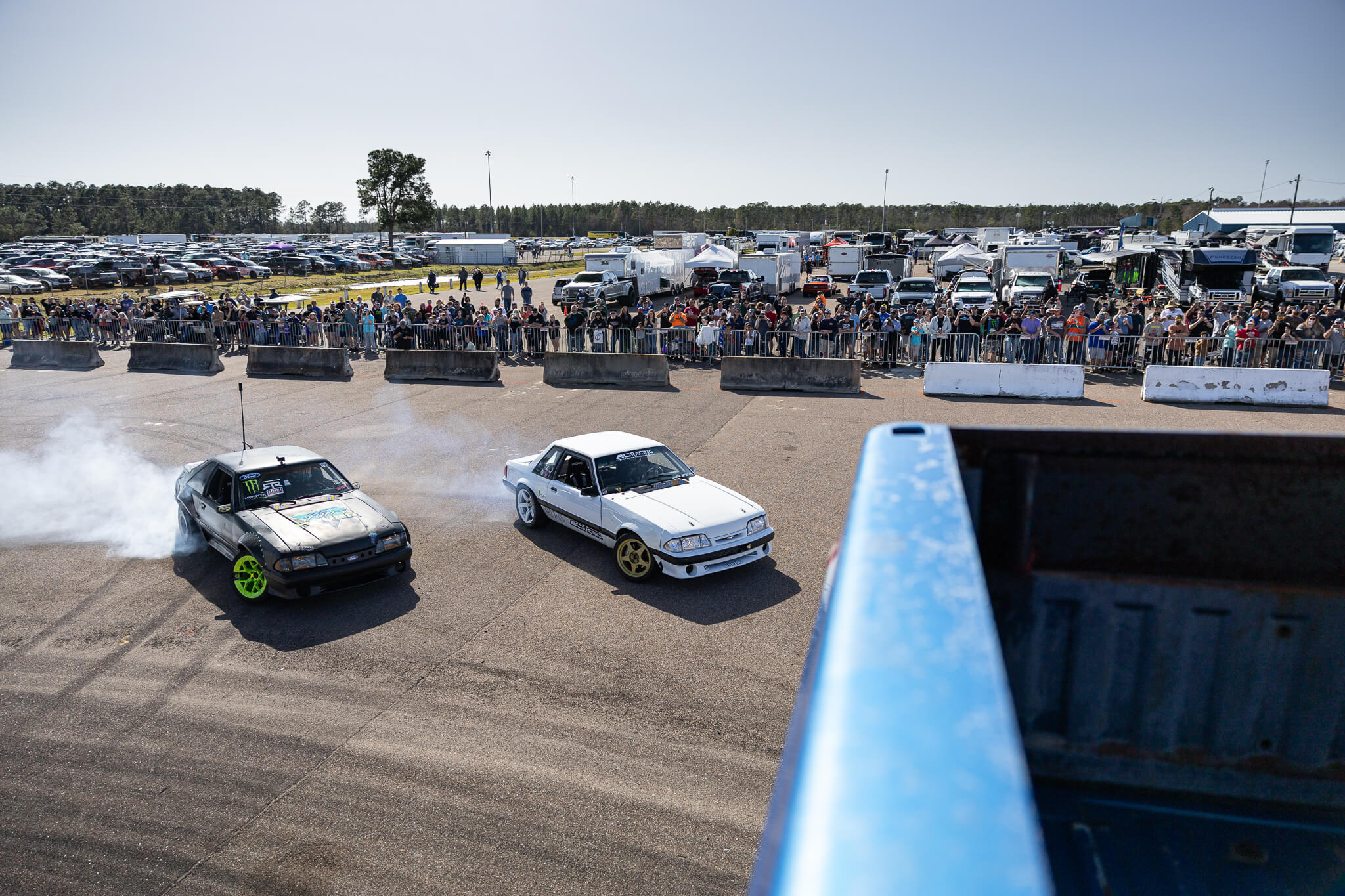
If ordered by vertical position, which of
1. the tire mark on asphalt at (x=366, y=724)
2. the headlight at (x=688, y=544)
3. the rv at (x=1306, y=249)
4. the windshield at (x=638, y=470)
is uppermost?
the rv at (x=1306, y=249)

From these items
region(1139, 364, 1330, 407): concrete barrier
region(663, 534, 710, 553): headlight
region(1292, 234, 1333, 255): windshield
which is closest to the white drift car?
region(663, 534, 710, 553): headlight

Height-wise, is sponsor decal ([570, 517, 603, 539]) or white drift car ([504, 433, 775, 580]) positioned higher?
white drift car ([504, 433, 775, 580])

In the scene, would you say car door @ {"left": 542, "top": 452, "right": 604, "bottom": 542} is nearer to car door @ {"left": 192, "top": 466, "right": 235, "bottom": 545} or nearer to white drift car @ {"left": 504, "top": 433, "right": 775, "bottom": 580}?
white drift car @ {"left": 504, "top": 433, "right": 775, "bottom": 580}

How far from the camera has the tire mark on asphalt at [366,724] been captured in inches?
209

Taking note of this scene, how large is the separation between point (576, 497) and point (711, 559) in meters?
2.03

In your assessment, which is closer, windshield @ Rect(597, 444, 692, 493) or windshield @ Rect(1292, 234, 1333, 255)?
windshield @ Rect(597, 444, 692, 493)

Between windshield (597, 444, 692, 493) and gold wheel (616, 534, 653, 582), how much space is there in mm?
762

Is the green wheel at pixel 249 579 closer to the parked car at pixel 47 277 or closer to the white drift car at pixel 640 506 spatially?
the white drift car at pixel 640 506

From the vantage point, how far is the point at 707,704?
22.4 ft

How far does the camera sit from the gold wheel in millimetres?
9047

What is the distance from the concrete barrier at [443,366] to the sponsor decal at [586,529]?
11849 mm

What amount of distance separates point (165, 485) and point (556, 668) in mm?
8555

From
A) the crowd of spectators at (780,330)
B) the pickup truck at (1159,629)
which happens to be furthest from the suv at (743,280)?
the pickup truck at (1159,629)

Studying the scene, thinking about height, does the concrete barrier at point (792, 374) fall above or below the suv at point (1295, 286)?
below
